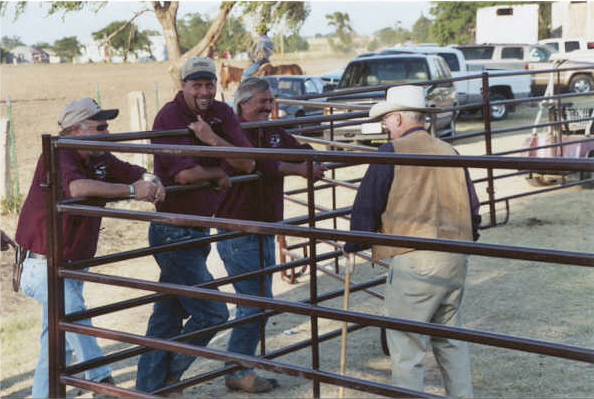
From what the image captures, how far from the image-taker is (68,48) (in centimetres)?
12050

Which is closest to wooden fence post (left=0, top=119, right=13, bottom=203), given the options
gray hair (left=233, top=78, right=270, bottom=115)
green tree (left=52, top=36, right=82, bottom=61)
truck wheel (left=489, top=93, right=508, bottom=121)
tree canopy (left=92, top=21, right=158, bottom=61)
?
gray hair (left=233, top=78, right=270, bottom=115)

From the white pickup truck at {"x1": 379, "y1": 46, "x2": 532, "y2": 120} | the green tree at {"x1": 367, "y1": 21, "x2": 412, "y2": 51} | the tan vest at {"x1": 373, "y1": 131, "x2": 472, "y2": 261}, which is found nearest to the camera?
the tan vest at {"x1": 373, "y1": 131, "x2": 472, "y2": 261}

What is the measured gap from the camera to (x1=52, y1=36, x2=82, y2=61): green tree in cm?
11839

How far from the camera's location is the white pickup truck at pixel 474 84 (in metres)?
21.6

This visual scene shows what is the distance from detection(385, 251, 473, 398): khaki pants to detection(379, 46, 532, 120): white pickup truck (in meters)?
17.4

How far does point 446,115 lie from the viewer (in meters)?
17.9

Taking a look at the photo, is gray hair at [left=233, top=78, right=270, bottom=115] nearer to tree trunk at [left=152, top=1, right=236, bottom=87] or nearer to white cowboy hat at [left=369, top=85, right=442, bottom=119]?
white cowboy hat at [left=369, top=85, right=442, bottom=119]

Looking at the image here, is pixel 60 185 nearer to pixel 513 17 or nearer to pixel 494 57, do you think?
pixel 494 57

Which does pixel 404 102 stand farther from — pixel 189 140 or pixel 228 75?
pixel 228 75

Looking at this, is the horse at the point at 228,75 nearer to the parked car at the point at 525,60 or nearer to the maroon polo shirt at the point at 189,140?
the parked car at the point at 525,60

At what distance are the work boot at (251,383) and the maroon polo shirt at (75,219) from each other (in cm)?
122

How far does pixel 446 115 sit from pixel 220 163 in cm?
1328

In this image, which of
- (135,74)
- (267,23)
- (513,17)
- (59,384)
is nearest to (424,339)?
(59,384)

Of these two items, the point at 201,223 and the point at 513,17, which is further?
the point at 513,17
